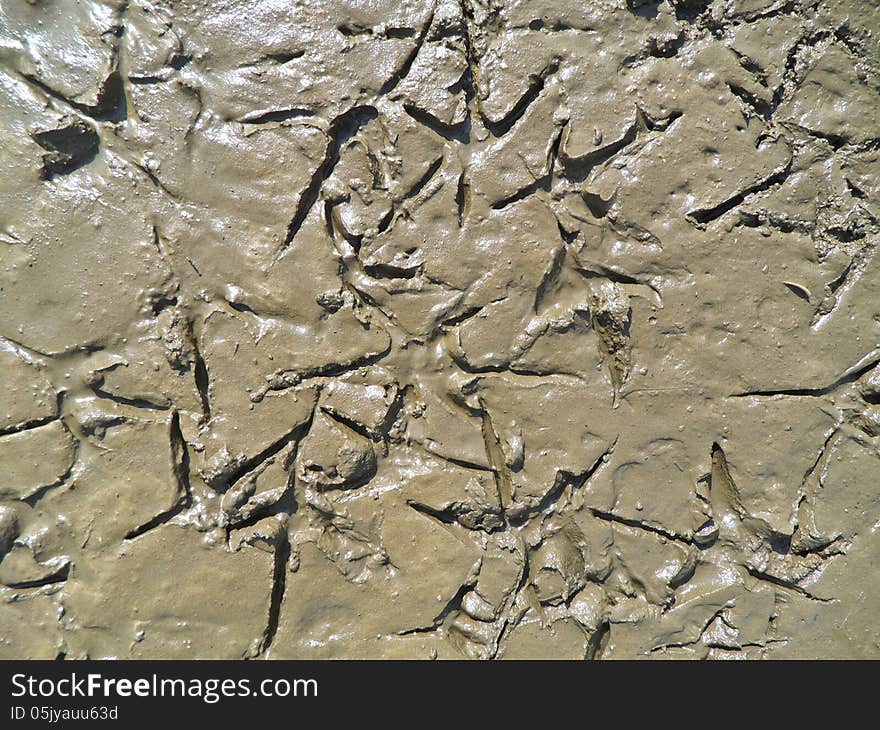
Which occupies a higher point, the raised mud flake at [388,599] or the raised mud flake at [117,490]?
the raised mud flake at [117,490]

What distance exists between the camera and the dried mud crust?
2441 mm

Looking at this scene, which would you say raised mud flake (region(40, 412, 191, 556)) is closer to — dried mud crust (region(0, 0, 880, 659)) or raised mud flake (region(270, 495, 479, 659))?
dried mud crust (region(0, 0, 880, 659))

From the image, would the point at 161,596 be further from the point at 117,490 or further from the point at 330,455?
the point at 330,455

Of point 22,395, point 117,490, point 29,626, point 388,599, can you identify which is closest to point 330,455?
point 388,599

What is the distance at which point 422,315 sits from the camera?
2.48 m

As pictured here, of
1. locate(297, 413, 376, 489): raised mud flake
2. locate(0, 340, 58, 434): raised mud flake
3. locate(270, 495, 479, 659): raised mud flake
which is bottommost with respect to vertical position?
locate(270, 495, 479, 659): raised mud flake

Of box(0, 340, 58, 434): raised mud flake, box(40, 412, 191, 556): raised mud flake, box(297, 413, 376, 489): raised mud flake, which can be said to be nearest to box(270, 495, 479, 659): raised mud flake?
box(297, 413, 376, 489): raised mud flake

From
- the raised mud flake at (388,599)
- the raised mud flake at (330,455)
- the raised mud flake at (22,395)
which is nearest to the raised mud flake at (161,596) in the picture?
the raised mud flake at (388,599)

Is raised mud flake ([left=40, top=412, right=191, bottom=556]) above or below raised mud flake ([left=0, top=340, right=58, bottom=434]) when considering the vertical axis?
below

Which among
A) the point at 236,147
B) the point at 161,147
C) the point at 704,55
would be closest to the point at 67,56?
the point at 161,147

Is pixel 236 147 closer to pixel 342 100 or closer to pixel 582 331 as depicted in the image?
pixel 342 100

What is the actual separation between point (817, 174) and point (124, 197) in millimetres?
2702

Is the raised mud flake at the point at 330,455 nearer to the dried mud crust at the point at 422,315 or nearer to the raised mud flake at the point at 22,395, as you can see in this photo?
the dried mud crust at the point at 422,315

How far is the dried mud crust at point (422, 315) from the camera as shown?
96.1 inches
